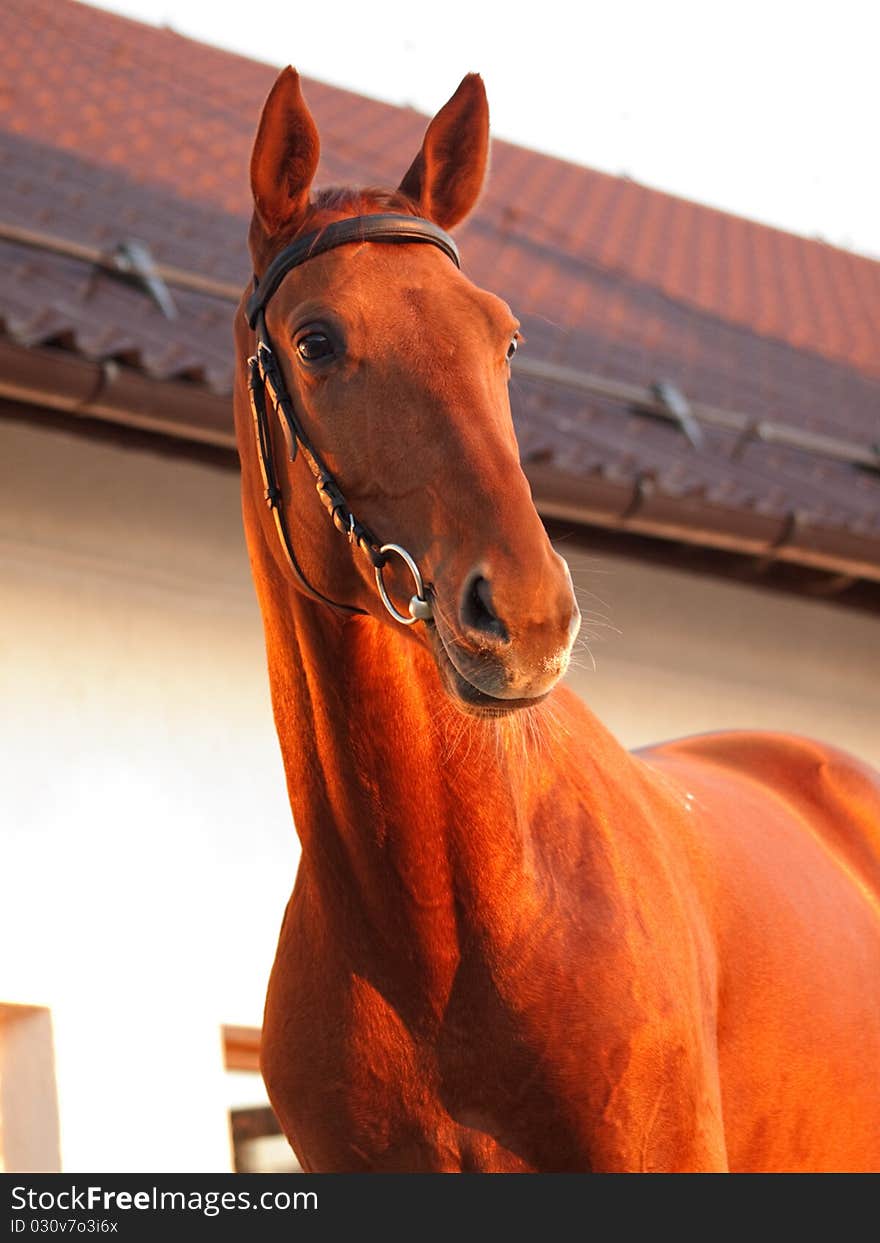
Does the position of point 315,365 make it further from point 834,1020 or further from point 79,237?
point 79,237

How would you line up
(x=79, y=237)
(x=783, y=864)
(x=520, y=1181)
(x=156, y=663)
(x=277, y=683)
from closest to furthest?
(x=520, y=1181) < (x=277, y=683) < (x=783, y=864) < (x=156, y=663) < (x=79, y=237)

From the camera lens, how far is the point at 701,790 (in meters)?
4.11

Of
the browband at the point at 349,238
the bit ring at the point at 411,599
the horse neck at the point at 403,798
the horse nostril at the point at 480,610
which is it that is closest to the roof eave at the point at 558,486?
the browband at the point at 349,238

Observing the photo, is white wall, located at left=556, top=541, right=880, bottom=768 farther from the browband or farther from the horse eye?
the horse eye

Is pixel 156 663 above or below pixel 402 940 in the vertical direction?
above

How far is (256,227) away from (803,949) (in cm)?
173

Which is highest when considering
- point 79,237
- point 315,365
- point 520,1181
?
point 79,237

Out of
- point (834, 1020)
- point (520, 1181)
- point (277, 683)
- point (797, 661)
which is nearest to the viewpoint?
point (520, 1181)

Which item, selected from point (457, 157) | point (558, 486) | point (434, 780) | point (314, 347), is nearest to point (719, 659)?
point (558, 486)

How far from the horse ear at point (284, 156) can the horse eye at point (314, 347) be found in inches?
12.8

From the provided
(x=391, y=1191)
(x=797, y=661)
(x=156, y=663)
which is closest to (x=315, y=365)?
(x=391, y=1191)

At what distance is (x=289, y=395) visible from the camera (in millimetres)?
3170

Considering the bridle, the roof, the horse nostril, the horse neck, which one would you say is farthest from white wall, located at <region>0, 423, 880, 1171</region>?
the horse nostril

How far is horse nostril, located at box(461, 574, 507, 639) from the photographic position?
2.68 m
